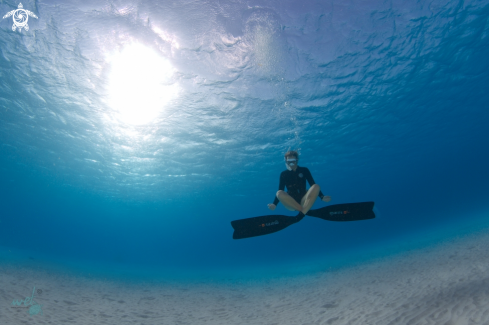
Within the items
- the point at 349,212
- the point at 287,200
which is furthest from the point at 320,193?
the point at 349,212

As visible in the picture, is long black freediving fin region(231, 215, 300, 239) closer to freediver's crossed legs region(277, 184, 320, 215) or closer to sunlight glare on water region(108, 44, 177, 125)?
freediver's crossed legs region(277, 184, 320, 215)

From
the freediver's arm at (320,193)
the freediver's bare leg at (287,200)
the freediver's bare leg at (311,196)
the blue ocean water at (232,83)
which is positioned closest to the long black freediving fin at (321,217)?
the freediver's arm at (320,193)

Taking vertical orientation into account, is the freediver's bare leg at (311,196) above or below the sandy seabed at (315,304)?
above

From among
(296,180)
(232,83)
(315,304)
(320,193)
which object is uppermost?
(232,83)

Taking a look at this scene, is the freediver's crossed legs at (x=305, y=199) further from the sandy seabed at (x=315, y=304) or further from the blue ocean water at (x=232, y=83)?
the blue ocean water at (x=232, y=83)

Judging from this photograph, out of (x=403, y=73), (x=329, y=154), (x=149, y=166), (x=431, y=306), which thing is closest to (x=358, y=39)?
(x=403, y=73)

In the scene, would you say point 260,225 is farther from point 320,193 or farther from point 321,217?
point 320,193

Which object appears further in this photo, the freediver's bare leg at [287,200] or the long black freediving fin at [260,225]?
the long black freediving fin at [260,225]

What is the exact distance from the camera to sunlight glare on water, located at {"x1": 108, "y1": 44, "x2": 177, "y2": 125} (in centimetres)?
1144

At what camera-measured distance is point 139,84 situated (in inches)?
511

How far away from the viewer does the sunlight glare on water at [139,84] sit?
11438 millimetres

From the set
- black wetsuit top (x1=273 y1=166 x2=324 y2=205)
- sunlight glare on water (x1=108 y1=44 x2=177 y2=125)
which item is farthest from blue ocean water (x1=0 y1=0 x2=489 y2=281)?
black wetsuit top (x1=273 y1=166 x2=324 y2=205)

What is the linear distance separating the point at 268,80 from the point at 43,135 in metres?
21.2

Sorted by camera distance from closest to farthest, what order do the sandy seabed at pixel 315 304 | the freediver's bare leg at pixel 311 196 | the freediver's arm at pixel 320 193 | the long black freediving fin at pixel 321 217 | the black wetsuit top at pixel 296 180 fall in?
the sandy seabed at pixel 315 304 → the freediver's bare leg at pixel 311 196 → the freediver's arm at pixel 320 193 → the long black freediving fin at pixel 321 217 → the black wetsuit top at pixel 296 180
